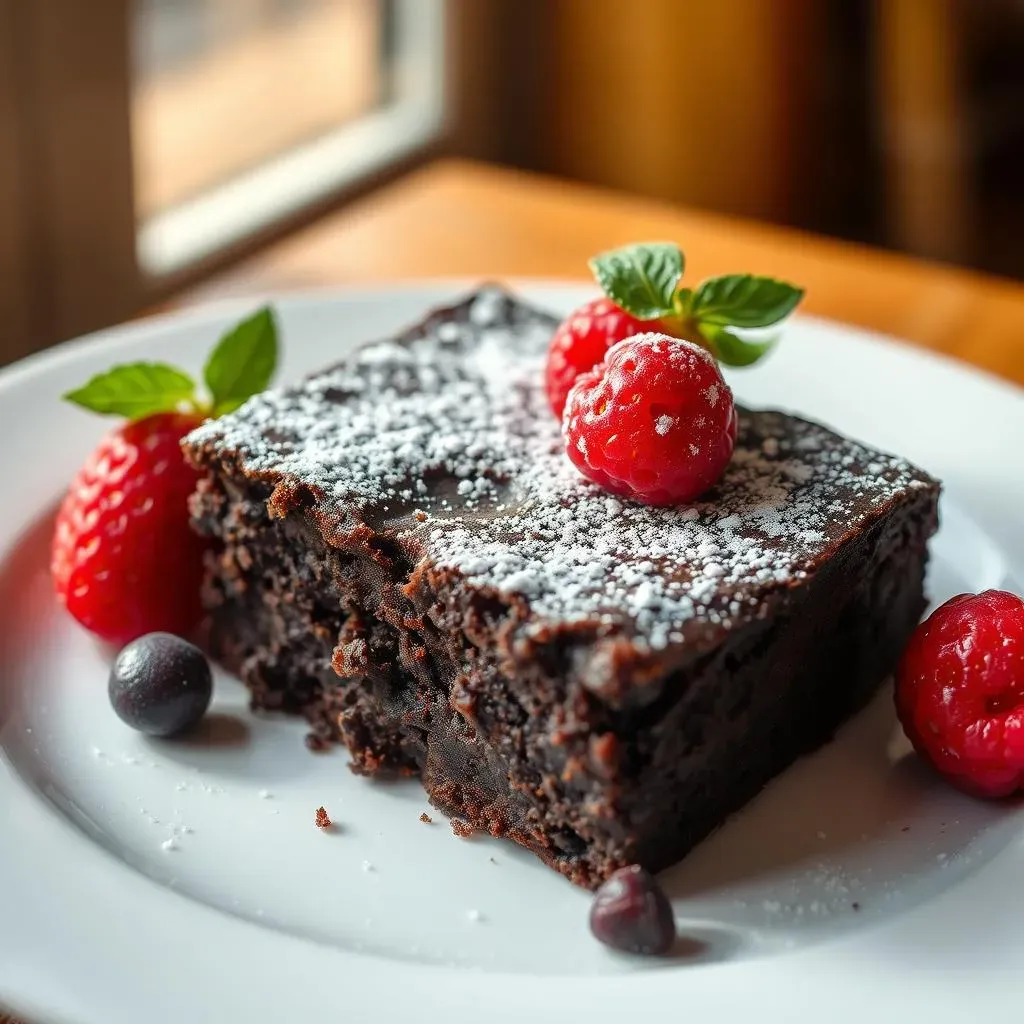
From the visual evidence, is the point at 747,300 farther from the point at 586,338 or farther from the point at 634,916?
the point at 634,916

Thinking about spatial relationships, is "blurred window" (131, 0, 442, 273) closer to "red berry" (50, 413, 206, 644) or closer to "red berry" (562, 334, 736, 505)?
"red berry" (50, 413, 206, 644)

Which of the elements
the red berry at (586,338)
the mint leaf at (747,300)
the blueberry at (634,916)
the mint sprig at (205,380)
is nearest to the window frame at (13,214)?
the mint sprig at (205,380)

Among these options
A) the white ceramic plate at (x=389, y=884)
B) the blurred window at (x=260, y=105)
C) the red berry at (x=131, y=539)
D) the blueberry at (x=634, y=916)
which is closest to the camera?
the white ceramic plate at (x=389, y=884)

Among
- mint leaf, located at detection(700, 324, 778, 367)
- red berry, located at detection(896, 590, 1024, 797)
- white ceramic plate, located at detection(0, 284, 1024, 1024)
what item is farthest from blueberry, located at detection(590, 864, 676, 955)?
mint leaf, located at detection(700, 324, 778, 367)

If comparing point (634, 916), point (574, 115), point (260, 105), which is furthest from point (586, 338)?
point (574, 115)

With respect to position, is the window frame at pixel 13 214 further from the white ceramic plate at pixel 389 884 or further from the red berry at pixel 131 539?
the red berry at pixel 131 539

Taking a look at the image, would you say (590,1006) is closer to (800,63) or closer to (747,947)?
(747,947)

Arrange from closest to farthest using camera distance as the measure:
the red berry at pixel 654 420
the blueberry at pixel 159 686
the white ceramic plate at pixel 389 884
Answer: the white ceramic plate at pixel 389 884, the red berry at pixel 654 420, the blueberry at pixel 159 686
